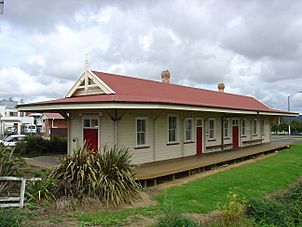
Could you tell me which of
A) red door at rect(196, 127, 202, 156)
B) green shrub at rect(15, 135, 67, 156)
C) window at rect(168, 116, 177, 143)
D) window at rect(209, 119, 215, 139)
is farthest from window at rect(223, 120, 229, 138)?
green shrub at rect(15, 135, 67, 156)

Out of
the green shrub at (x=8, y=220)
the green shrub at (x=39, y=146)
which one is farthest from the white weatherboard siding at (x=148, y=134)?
the green shrub at (x=8, y=220)

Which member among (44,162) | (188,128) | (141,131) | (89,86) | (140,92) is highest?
(89,86)

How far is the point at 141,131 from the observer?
16.0m

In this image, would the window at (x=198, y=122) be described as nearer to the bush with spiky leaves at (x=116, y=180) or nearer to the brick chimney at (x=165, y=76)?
the brick chimney at (x=165, y=76)

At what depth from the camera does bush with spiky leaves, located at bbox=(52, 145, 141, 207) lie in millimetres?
9508

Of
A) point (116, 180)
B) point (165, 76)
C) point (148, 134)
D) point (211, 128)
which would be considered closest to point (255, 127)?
point (211, 128)

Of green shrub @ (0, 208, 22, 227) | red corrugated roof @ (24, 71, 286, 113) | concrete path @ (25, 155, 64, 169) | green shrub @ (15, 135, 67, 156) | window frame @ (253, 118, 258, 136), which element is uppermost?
red corrugated roof @ (24, 71, 286, 113)

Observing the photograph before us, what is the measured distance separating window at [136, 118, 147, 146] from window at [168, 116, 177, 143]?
2.07 m

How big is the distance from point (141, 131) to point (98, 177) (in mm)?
6334

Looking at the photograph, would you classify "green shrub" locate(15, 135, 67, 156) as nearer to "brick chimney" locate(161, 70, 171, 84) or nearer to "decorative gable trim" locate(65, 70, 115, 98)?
"decorative gable trim" locate(65, 70, 115, 98)

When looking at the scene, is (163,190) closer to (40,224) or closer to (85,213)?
(85,213)

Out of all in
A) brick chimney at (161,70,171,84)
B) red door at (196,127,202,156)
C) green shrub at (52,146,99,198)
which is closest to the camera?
green shrub at (52,146,99,198)

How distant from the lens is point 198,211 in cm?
930

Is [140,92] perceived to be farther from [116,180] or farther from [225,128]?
[225,128]
